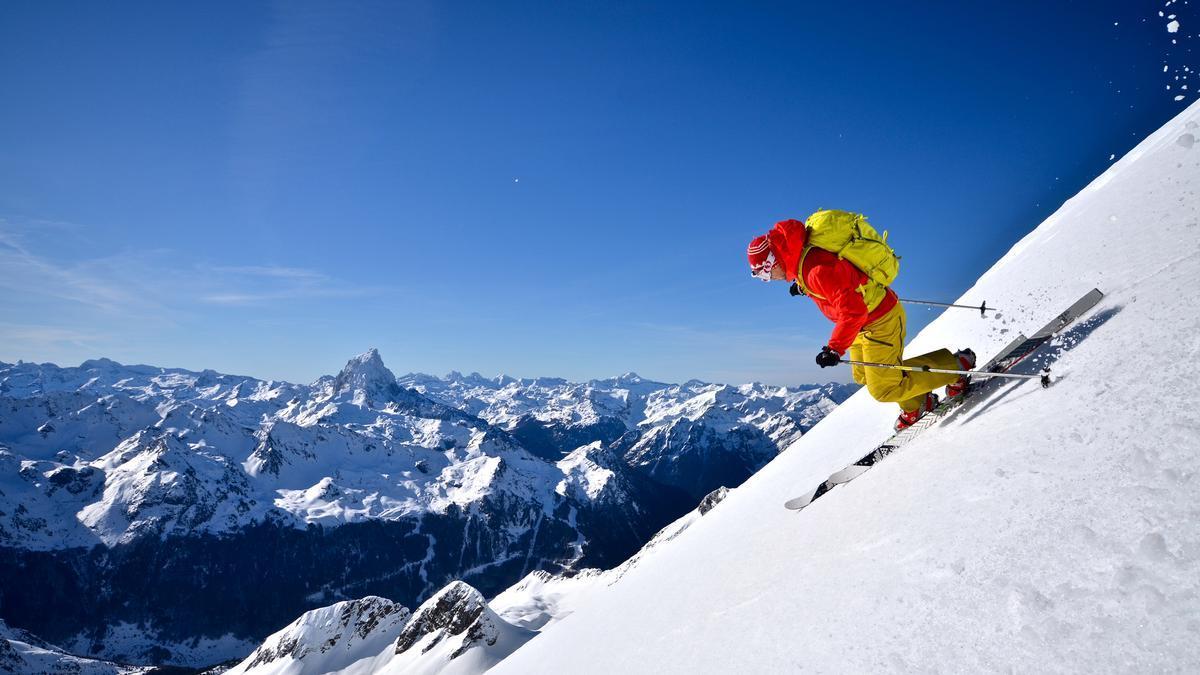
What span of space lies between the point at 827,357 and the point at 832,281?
94 cm

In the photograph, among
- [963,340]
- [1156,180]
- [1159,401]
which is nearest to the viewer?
[1159,401]

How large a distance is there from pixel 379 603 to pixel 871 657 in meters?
119

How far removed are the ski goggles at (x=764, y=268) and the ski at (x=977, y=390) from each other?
2517 millimetres

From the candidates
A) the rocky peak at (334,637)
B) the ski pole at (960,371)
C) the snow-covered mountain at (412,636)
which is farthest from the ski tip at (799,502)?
the rocky peak at (334,637)

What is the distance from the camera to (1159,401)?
2846 mm

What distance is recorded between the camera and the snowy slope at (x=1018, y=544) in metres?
2.14

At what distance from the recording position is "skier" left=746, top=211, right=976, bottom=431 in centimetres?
645

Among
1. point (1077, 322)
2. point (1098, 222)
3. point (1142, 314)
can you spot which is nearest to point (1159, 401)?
point (1142, 314)

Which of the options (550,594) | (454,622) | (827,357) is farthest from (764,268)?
(550,594)

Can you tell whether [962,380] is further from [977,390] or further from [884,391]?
[884,391]

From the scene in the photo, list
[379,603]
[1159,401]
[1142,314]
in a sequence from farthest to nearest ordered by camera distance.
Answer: [379,603]
[1142,314]
[1159,401]

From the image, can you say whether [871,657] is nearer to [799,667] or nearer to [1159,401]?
[799,667]

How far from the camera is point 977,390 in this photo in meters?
5.53

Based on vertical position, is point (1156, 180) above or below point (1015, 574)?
above
